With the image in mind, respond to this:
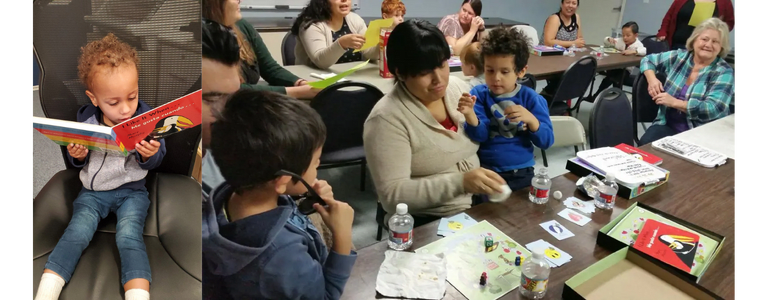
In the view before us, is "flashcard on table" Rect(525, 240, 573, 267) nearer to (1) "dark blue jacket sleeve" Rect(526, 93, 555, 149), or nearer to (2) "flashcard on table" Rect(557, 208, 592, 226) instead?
(2) "flashcard on table" Rect(557, 208, 592, 226)

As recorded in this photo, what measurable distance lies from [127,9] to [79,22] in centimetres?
12

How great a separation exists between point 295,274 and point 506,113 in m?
0.95

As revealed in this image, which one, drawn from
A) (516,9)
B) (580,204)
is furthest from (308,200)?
(516,9)

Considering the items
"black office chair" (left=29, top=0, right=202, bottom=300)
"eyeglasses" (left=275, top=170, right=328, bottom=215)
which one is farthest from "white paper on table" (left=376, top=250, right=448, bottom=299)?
"black office chair" (left=29, top=0, right=202, bottom=300)

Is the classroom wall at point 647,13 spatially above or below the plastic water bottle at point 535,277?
above

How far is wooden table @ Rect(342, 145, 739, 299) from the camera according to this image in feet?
3.22

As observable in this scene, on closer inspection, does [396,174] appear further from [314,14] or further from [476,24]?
[476,24]

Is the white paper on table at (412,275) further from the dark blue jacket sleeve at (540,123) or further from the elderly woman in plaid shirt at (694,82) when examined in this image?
the elderly woman in plaid shirt at (694,82)

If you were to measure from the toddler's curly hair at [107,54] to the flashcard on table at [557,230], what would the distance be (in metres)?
1.12

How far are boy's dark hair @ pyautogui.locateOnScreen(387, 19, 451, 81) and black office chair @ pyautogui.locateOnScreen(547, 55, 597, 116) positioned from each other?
6.32 ft

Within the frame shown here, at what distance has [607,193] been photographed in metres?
1.29

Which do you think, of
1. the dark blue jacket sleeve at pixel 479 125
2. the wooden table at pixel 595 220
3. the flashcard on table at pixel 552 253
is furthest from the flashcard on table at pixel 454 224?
the dark blue jacket sleeve at pixel 479 125

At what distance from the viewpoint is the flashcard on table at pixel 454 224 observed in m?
1.12
